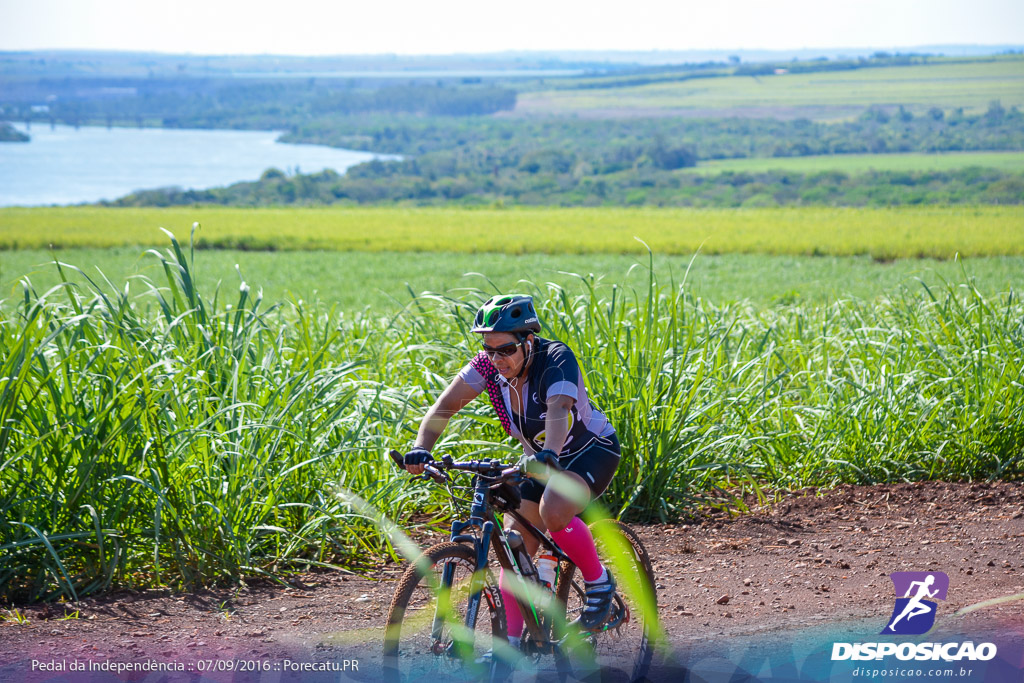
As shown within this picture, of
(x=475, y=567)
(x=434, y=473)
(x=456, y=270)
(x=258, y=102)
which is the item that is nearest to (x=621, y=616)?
(x=475, y=567)

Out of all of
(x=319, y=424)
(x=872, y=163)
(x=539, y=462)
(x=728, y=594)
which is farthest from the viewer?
(x=872, y=163)

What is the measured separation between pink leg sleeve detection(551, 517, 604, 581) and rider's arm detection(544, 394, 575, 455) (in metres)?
0.29

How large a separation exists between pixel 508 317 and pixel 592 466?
64 centimetres

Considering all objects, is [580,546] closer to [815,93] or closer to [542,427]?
[542,427]

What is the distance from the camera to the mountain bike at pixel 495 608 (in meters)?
2.63

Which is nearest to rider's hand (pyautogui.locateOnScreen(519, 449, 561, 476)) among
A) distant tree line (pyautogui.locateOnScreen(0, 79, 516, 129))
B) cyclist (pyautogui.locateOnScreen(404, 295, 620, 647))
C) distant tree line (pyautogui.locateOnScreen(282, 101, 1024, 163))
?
cyclist (pyautogui.locateOnScreen(404, 295, 620, 647))

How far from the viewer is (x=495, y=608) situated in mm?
2799

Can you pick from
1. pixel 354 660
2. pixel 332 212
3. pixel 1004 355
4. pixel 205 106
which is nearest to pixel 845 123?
pixel 332 212

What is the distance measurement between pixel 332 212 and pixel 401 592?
55.3m

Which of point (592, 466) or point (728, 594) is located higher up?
point (592, 466)

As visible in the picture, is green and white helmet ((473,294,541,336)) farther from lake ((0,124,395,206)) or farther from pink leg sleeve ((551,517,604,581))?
lake ((0,124,395,206))

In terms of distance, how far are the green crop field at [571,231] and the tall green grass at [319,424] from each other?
19973 mm

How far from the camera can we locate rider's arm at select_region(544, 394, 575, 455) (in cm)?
279

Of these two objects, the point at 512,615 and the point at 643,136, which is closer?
the point at 512,615
